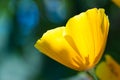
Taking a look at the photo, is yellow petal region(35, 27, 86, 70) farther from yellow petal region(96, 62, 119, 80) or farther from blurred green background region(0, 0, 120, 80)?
blurred green background region(0, 0, 120, 80)

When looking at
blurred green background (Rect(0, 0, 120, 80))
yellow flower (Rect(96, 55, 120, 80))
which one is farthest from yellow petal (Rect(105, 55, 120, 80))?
blurred green background (Rect(0, 0, 120, 80))

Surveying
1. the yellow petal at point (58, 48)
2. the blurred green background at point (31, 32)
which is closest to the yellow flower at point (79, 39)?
the yellow petal at point (58, 48)

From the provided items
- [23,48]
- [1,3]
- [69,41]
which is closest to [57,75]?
[23,48]

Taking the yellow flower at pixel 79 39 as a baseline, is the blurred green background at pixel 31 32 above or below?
below

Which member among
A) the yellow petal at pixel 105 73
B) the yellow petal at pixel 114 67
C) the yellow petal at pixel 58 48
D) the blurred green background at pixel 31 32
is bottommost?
the blurred green background at pixel 31 32

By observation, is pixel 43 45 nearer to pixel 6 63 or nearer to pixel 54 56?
pixel 54 56

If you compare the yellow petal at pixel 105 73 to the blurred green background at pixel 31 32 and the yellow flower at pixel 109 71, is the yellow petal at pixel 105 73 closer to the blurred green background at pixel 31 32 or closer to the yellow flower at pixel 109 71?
the yellow flower at pixel 109 71
